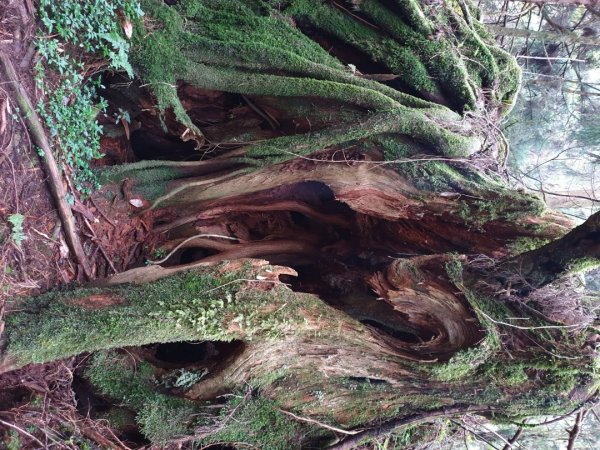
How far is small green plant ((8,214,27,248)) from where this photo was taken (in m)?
3.16

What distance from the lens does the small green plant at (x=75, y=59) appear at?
10.8 feet

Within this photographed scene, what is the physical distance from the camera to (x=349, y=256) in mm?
5059

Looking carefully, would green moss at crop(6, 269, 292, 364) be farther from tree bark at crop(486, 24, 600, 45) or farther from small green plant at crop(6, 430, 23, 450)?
tree bark at crop(486, 24, 600, 45)

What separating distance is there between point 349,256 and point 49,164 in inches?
115

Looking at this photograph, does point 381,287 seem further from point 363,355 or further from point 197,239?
point 197,239

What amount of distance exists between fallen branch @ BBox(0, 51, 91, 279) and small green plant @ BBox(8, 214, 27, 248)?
0.40 m

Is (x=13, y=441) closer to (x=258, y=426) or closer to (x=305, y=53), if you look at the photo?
(x=258, y=426)

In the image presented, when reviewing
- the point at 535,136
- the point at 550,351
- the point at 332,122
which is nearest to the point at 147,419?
the point at 332,122

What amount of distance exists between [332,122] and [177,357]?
280cm

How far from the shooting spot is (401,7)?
4.40 metres

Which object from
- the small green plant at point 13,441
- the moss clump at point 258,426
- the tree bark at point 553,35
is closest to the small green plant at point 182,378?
the moss clump at point 258,426

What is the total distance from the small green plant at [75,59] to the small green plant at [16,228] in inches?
24.8

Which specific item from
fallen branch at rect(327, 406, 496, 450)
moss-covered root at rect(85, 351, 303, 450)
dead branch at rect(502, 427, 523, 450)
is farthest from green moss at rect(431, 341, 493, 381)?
moss-covered root at rect(85, 351, 303, 450)

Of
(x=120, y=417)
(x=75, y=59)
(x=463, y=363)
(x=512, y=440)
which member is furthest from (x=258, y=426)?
(x=75, y=59)
